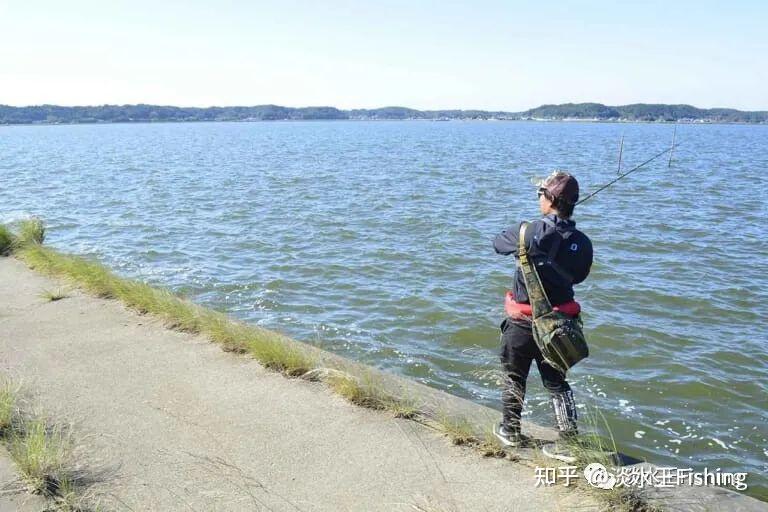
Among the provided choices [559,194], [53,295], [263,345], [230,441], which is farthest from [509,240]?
[53,295]

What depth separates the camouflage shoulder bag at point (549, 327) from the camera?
4.08 meters

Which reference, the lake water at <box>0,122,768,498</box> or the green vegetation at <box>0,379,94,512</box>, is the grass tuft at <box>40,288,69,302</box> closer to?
the lake water at <box>0,122,768,498</box>

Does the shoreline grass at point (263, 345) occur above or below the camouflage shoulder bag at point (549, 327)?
below

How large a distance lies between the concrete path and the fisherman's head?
178 centimetres

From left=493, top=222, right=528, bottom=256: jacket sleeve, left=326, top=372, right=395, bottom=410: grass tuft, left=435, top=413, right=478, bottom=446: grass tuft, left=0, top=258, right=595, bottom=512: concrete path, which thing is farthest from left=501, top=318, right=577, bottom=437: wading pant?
left=326, top=372, right=395, bottom=410: grass tuft

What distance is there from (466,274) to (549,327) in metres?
7.82

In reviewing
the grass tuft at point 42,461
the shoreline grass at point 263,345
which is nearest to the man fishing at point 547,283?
the shoreline grass at point 263,345

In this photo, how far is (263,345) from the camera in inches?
247

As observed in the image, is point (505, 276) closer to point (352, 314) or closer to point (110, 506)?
point (352, 314)

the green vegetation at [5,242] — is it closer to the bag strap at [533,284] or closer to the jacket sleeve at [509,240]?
the jacket sleeve at [509,240]

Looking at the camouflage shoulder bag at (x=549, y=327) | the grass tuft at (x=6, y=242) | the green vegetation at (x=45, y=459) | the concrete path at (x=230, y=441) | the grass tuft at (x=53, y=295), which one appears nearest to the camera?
the green vegetation at (x=45, y=459)

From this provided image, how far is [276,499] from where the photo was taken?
13.0ft

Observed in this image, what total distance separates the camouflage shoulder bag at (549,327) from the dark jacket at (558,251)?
0.05 m

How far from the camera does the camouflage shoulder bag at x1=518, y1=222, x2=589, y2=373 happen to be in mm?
4082
